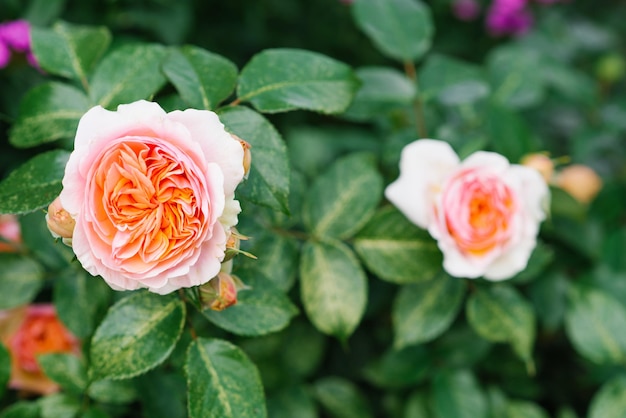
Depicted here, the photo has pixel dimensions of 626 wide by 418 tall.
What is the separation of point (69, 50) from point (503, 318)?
75cm

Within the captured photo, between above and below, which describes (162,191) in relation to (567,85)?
above

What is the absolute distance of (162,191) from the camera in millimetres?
631

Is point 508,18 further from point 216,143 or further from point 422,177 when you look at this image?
point 216,143

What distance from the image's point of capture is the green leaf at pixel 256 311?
767 mm

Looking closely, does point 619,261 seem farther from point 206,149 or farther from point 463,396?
point 206,149

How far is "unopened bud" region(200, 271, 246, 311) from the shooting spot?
27.2 inches

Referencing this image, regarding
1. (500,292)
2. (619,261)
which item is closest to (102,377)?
(500,292)

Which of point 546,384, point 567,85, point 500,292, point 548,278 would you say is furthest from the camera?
point 567,85

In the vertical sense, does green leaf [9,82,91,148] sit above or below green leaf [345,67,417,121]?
above

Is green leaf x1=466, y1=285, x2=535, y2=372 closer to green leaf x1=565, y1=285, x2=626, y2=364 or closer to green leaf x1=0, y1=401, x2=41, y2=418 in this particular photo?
green leaf x1=565, y1=285, x2=626, y2=364

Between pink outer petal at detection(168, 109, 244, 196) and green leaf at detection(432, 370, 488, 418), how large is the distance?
2.06ft

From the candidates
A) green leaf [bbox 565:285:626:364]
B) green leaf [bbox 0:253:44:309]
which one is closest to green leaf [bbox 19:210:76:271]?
green leaf [bbox 0:253:44:309]

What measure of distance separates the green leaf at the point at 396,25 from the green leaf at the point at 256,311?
513mm

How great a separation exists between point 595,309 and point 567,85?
26.6 inches
